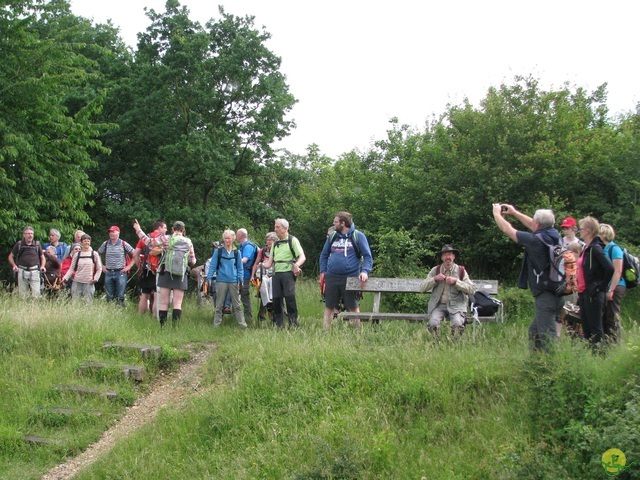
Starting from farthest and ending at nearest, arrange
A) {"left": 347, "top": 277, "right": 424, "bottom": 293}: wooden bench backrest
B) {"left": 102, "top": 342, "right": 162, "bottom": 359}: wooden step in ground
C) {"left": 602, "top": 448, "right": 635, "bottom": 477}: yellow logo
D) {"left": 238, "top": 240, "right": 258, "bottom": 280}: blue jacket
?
{"left": 238, "top": 240, "right": 258, "bottom": 280}: blue jacket, {"left": 347, "top": 277, "right": 424, "bottom": 293}: wooden bench backrest, {"left": 102, "top": 342, "right": 162, "bottom": 359}: wooden step in ground, {"left": 602, "top": 448, "right": 635, "bottom": 477}: yellow logo

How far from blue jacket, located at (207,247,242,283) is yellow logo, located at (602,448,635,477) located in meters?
6.94

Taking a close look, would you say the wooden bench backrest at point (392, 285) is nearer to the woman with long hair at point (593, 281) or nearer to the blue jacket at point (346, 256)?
the blue jacket at point (346, 256)

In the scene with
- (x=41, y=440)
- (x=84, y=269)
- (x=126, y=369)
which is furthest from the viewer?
(x=84, y=269)

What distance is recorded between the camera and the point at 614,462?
4387mm

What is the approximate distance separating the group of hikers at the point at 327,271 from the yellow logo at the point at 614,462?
175 cm

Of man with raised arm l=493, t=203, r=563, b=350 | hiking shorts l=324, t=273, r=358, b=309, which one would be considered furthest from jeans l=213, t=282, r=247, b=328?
man with raised arm l=493, t=203, r=563, b=350

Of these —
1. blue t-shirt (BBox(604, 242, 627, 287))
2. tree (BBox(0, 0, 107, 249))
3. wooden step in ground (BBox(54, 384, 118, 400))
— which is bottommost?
wooden step in ground (BBox(54, 384, 118, 400))

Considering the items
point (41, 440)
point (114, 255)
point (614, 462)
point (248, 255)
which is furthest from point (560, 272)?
point (114, 255)

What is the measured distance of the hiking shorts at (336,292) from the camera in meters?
9.44

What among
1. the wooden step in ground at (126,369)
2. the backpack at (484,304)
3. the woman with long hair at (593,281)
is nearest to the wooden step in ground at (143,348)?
the wooden step in ground at (126,369)

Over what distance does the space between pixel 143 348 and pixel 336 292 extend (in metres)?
2.91

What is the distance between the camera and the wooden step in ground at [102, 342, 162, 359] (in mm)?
8422

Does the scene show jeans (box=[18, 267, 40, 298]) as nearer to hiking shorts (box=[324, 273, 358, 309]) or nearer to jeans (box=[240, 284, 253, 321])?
jeans (box=[240, 284, 253, 321])

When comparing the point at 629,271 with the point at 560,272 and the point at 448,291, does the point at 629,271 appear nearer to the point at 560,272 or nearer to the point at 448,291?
the point at 560,272
